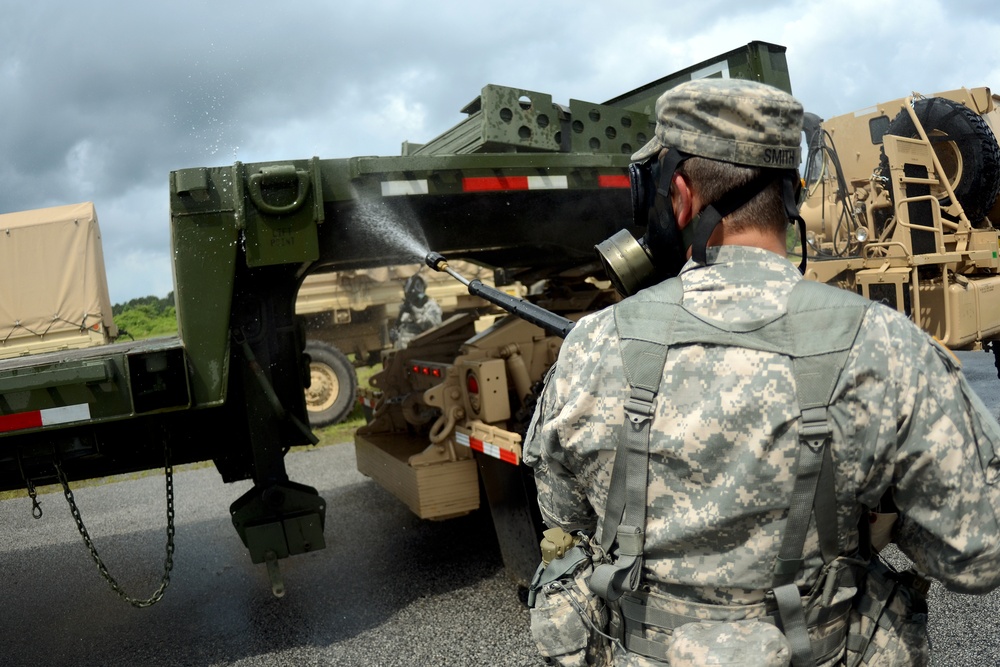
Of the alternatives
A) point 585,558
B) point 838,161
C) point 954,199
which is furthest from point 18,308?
point 954,199

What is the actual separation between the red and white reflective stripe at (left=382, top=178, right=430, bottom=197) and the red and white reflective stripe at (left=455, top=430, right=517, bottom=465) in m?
1.18

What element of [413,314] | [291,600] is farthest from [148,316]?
[291,600]

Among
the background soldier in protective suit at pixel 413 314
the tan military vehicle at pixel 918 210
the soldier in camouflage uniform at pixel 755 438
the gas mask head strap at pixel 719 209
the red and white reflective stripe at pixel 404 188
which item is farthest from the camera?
the background soldier in protective suit at pixel 413 314

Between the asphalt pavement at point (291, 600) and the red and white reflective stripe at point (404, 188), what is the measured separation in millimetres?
1952

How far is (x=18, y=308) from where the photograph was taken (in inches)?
216

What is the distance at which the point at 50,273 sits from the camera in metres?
5.54

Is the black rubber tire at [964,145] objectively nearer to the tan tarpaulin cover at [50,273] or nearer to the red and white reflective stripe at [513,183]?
the red and white reflective stripe at [513,183]

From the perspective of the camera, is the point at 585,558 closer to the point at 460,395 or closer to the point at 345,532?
the point at 460,395

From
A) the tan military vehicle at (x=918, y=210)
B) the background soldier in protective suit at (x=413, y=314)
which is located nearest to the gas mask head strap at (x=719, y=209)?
the tan military vehicle at (x=918, y=210)

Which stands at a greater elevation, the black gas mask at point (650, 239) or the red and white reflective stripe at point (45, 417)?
the black gas mask at point (650, 239)

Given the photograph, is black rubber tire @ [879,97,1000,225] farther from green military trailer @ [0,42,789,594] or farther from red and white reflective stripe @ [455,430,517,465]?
red and white reflective stripe @ [455,430,517,465]

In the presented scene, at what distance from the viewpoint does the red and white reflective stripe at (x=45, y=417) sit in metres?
3.47

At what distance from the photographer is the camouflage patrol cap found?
5.16 ft

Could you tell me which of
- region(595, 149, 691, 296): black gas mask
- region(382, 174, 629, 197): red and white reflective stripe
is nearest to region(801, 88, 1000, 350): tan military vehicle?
region(382, 174, 629, 197): red and white reflective stripe
